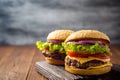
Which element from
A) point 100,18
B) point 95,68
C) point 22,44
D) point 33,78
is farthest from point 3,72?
point 100,18

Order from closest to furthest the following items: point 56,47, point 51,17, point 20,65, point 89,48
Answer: point 89,48
point 56,47
point 20,65
point 51,17

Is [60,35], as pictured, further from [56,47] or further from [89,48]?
[89,48]

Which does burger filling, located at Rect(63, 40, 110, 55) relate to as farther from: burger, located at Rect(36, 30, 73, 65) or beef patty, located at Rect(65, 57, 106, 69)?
burger, located at Rect(36, 30, 73, 65)

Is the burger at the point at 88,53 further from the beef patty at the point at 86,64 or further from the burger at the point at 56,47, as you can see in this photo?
the burger at the point at 56,47

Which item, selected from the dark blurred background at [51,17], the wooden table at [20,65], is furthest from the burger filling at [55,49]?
the dark blurred background at [51,17]

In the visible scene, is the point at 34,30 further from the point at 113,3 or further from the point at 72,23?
the point at 113,3

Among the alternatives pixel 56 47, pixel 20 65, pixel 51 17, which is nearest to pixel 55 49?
pixel 56 47
